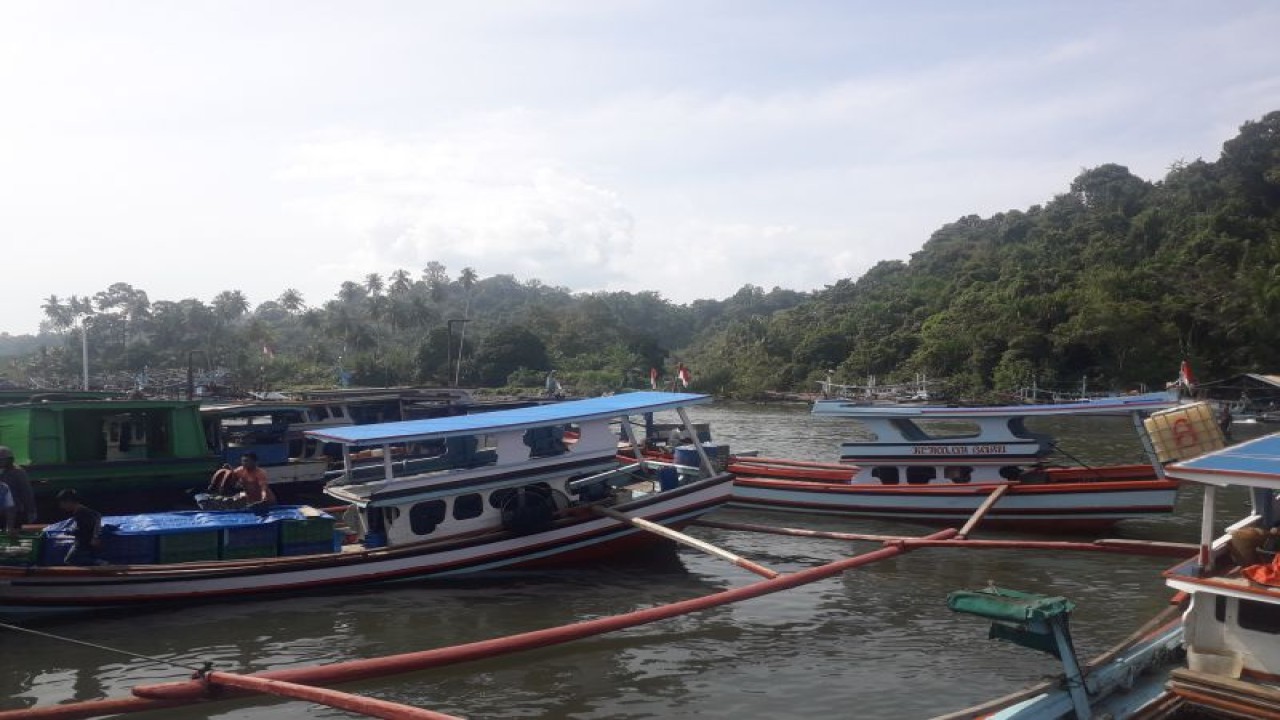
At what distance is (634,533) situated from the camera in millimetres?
15805

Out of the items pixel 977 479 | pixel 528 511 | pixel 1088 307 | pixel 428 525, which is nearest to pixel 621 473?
pixel 528 511

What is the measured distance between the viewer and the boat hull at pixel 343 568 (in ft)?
40.7

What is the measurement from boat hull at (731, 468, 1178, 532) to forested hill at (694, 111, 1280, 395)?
3907 centimetres

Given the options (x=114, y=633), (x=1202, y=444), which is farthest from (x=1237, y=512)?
(x=114, y=633)

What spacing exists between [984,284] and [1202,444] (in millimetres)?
→ 63763

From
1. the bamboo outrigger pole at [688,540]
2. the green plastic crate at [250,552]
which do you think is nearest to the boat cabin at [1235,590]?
the bamboo outrigger pole at [688,540]

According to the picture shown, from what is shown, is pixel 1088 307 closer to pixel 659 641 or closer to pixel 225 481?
pixel 659 641

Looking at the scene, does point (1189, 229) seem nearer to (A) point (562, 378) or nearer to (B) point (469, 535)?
(A) point (562, 378)

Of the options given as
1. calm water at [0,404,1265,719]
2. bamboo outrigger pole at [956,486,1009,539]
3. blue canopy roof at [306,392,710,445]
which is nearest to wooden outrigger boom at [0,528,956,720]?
calm water at [0,404,1265,719]

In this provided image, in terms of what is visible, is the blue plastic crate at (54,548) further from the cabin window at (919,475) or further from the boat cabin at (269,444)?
the cabin window at (919,475)

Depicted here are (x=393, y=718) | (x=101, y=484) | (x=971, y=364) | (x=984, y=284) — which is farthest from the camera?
(x=984, y=284)

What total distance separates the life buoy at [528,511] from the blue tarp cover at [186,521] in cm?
288

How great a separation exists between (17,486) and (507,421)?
693 cm

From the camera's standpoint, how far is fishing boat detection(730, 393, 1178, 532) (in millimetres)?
17016
